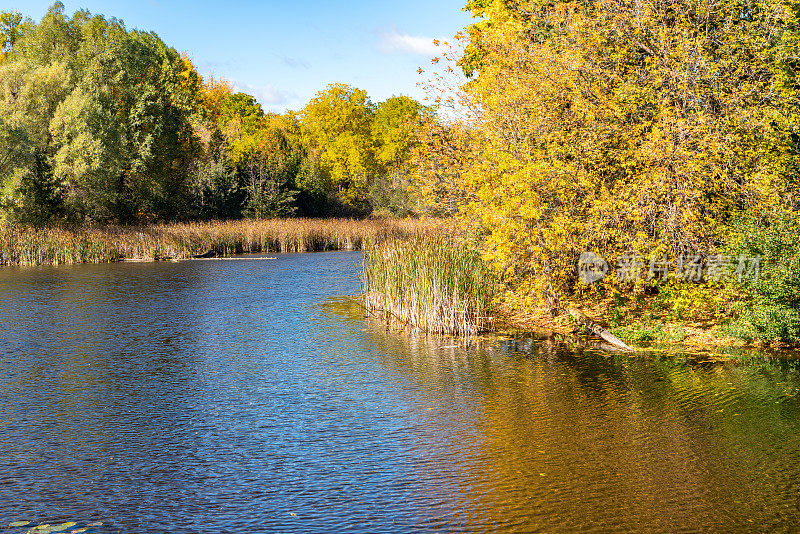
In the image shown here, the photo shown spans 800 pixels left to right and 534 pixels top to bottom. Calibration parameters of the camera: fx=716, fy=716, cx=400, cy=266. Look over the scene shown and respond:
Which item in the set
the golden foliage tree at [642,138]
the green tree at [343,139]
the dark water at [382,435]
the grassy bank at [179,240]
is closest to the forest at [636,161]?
the golden foliage tree at [642,138]

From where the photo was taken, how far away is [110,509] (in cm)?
540

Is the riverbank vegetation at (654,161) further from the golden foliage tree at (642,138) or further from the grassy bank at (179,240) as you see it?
the grassy bank at (179,240)

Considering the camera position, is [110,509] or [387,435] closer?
[110,509]

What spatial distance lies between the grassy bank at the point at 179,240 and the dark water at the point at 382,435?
1560 centimetres

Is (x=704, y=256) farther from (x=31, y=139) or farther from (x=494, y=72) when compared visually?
(x=31, y=139)

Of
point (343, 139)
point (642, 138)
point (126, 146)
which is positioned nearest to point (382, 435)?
point (642, 138)

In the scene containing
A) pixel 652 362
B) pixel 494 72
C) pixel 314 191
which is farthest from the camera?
pixel 314 191

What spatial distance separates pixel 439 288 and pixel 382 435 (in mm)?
5898

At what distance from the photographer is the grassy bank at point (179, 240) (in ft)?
99.3

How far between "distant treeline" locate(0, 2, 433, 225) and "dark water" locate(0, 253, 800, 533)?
17.9 meters

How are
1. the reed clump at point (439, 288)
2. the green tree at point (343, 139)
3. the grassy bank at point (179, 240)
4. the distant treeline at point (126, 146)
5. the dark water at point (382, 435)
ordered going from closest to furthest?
the dark water at point (382, 435) → the reed clump at point (439, 288) → the grassy bank at point (179, 240) → the distant treeline at point (126, 146) → the green tree at point (343, 139)

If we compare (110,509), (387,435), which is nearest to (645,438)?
(387,435)

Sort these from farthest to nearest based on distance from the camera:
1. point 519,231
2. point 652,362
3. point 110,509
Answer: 1. point 519,231
2. point 652,362
3. point 110,509

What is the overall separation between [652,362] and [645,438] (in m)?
3.61
